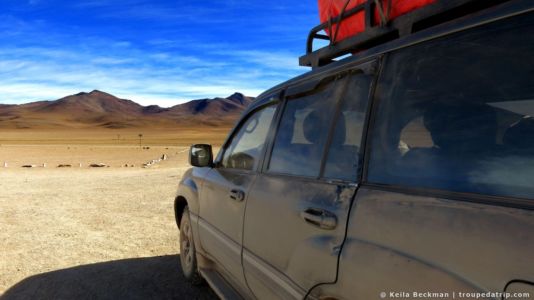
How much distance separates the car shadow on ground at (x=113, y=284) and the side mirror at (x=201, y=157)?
126 centimetres

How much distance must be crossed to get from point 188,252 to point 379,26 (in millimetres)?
3072

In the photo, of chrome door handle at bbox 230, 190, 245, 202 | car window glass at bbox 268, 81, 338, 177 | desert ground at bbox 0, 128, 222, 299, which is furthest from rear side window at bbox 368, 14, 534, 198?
desert ground at bbox 0, 128, 222, 299

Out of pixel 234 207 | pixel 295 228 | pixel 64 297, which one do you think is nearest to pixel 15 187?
pixel 64 297

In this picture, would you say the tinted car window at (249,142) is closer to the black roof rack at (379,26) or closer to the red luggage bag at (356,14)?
the black roof rack at (379,26)

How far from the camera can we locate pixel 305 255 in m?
2.04

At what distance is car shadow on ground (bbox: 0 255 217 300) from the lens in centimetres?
422

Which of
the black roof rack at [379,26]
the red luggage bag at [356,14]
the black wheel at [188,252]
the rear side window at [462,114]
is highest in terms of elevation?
the red luggage bag at [356,14]

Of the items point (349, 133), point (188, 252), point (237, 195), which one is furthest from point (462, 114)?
point (188, 252)

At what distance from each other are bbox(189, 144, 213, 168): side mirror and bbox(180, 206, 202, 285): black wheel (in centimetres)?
72

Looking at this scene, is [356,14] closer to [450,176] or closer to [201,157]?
[450,176]

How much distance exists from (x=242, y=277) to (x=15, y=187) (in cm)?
1103

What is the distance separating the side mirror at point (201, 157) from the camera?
3803mm

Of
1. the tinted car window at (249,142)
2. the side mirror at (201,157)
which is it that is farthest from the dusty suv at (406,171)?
the side mirror at (201,157)

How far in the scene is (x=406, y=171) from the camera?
1730 millimetres
